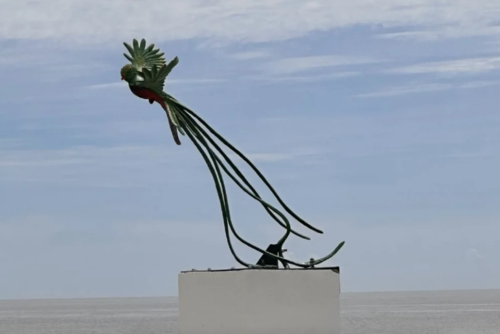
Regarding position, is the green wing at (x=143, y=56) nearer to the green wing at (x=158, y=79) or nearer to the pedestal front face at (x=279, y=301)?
the green wing at (x=158, y=79)

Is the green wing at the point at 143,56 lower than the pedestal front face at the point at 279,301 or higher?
higher

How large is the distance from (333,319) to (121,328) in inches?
1565

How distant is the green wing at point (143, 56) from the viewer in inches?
627

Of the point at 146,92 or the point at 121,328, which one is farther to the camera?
the point at 121,328

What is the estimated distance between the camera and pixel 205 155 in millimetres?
15859

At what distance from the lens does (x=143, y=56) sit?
1598 cm

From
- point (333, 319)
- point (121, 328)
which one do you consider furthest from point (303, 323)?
point (121, 328)

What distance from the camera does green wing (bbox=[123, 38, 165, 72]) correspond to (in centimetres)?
1593

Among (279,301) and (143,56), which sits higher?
(143,56)

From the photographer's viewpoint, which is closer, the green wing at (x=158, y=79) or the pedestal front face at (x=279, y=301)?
the pedestal front face at (x=279, y=301)

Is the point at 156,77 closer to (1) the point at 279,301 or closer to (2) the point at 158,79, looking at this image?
(2) the point at 158,79

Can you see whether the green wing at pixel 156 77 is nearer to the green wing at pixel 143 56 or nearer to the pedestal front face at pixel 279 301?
the green wing at pixel 143 56

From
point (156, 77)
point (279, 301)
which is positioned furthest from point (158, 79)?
point (279, 301)

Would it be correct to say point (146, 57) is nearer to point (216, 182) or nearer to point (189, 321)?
point (216, 182)
